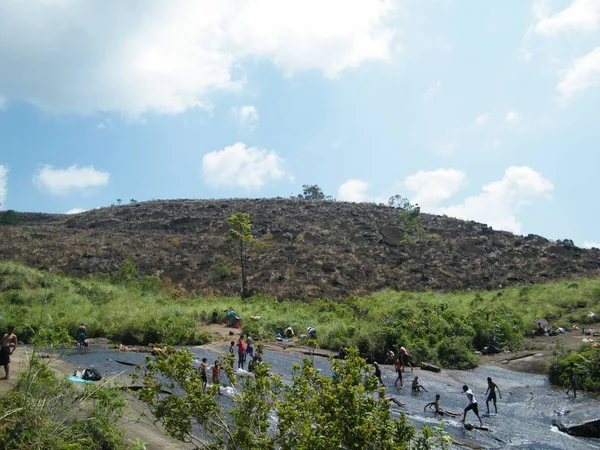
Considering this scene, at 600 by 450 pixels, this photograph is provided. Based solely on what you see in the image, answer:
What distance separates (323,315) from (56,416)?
90.5 ft

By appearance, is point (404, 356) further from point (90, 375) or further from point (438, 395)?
point (90, 375)

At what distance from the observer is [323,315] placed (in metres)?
36.6

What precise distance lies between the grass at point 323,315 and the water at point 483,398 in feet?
8.36

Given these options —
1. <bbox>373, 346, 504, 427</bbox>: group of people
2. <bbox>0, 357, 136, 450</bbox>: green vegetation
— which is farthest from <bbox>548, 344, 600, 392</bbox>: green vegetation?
<bbox>0, 357, 136, 450</bbox>: green vegetation

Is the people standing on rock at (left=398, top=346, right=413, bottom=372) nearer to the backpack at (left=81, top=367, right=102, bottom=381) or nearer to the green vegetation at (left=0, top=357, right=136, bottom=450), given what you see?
the backpack at (left=81, top=367, right=102, bottom=381)

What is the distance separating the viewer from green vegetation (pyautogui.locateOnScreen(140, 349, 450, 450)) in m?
6.34

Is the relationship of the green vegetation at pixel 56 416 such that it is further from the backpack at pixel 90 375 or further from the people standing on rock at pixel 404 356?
the people standing on rock at pixel 404 356

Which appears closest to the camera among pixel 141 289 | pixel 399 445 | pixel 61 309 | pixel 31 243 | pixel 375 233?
pixel 399 445

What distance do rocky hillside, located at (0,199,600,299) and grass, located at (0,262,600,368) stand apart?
8951 mm

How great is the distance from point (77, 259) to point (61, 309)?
2566cm

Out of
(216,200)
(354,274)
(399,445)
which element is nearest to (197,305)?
(354,274)

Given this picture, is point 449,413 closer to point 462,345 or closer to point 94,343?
point 462,345

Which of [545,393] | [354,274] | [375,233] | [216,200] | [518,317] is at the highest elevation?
[216,200]

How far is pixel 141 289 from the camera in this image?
145ft
